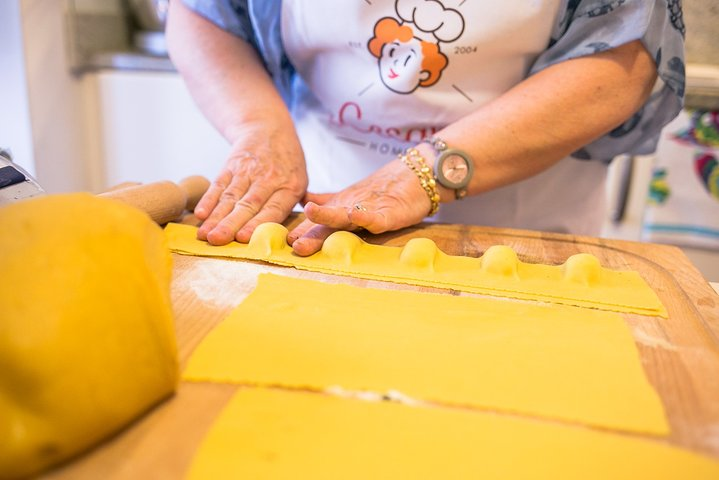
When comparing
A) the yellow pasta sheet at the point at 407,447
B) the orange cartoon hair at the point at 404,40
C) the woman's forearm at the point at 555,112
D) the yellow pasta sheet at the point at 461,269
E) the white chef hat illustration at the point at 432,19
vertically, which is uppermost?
the white chef hat illustration at the point at 432,19

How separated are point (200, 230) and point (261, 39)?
1.45 ft

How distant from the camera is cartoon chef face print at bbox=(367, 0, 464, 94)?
95 cm

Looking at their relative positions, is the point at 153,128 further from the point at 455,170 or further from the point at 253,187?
the point at 455,170

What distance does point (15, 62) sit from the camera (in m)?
1.91

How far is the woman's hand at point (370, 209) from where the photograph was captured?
32.6 inches

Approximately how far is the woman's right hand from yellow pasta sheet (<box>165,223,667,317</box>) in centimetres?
3

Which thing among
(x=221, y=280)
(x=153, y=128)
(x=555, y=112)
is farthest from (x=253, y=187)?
(x=153, y=128)

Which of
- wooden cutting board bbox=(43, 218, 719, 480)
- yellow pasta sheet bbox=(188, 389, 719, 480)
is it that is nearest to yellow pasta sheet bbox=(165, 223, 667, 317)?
wooden cutting board bbox=(43, 218, 719, 480)

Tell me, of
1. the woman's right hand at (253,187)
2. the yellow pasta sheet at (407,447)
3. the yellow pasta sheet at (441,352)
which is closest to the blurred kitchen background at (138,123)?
the woman's right hand at (253,187)

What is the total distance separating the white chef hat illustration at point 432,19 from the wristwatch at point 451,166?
0.17 metres

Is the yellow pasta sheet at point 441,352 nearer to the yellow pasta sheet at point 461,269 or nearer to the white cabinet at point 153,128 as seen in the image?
the yellow pasta sheet at point 461,269

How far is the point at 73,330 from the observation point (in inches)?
17.3

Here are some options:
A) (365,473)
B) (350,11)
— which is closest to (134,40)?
(350,11)

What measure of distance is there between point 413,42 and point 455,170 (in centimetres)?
23
